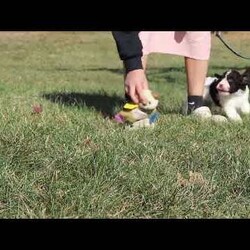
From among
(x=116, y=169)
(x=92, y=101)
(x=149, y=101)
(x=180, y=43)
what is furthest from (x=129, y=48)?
(x=92, y=101)

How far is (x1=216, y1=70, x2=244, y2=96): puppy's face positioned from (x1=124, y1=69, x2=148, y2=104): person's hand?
115 inches

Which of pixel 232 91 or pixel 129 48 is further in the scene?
pixel 232 91

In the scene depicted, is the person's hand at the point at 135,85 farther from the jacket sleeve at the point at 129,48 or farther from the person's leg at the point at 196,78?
the person's leg at the point at 196,78

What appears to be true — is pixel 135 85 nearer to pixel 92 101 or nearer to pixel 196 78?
pixel 196 78

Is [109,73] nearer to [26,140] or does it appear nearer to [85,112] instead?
[85,112]

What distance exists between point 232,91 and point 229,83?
0.29 ft

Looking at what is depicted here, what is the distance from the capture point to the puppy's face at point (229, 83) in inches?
251

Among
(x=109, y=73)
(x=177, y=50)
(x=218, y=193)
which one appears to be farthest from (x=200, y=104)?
(x=109, y=73)

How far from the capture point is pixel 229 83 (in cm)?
646

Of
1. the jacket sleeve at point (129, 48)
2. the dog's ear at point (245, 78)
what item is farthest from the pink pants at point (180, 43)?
the jacket sleeve at point (129, 48)

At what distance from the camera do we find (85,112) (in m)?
4.63

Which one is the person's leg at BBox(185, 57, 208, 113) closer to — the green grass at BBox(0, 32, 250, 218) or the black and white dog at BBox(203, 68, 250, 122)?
the black and white dog at BBox(203, 68, 250, 122)

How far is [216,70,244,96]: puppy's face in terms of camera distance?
6.36 m

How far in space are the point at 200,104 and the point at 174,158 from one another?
240cm
